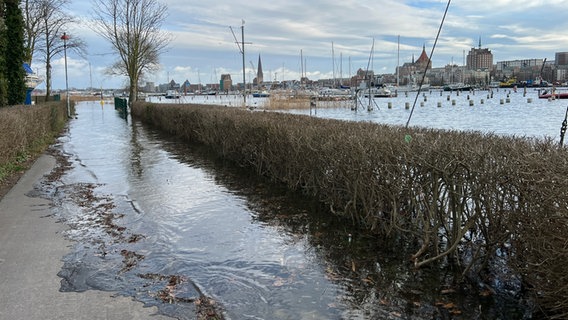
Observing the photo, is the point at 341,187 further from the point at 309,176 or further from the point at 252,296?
the point at 252,296

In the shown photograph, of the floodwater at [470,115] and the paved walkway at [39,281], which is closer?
the paved walkway at [39,281]

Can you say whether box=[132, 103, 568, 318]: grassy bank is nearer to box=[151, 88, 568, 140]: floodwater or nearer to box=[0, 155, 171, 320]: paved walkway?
box=[151, 88, 568, 140]: floodwater

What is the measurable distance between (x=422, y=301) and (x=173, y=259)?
2.82 meters

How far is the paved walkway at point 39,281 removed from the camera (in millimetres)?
4031

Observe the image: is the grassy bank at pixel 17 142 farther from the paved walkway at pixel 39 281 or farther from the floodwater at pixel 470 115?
the floodwater at pixel 470 115

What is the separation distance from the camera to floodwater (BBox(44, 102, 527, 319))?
4340mm

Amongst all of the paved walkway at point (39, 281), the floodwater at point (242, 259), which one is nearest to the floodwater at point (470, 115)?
the floodwater at point (242, 259)

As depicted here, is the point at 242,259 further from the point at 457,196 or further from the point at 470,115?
the point at 470,115

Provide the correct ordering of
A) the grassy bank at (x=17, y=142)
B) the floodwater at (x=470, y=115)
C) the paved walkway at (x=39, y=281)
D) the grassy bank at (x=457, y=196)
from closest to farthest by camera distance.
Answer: the grassy bank at (x=457, y=196)
the paved walkway at (x=39, y=281)
the grassy bank at (x=17, y=142)
the floodwater at (x=470, y=115)

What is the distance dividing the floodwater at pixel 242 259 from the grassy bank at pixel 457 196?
0.30 metres

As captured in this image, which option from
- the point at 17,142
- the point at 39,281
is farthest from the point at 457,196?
the point at 17,142

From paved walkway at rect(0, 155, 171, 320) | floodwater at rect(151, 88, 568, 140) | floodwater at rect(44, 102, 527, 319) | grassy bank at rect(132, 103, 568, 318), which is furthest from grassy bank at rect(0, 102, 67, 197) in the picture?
floodwater at rect(151, 88, 568, 140)

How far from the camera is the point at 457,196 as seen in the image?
4.64m

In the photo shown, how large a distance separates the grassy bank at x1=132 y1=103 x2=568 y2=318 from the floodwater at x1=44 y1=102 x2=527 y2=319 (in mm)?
303
